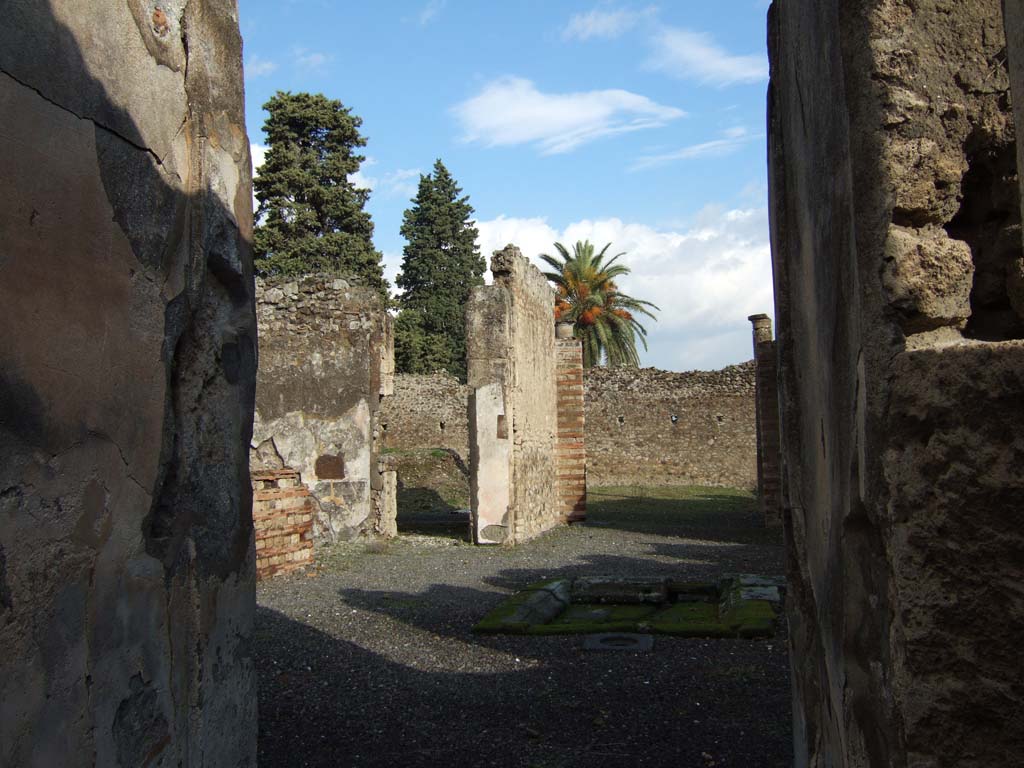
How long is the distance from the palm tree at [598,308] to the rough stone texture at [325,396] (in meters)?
18.9

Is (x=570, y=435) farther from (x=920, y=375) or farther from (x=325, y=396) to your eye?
(x=920, y=375)


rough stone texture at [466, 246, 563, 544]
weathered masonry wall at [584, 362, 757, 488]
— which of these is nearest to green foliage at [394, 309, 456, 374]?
weathered masonry wall at [584, 362, 757, 488]

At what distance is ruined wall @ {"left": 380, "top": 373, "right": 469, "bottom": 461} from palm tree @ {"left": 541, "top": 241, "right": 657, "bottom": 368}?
7503 millimetres

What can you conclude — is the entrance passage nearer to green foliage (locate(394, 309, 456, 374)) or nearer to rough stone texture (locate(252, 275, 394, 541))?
rough stone texture (locate(252, 275, 394, 541))

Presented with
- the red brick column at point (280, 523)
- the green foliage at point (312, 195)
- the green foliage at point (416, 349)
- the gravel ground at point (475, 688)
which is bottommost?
the gravel ground at point (475, 688)

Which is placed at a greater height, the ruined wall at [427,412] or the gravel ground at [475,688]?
the ruined wall at [427,412]

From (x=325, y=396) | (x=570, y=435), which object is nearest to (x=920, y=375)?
(x=325, y=396)

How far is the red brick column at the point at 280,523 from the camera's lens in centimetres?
822

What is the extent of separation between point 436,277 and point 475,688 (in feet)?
86.8

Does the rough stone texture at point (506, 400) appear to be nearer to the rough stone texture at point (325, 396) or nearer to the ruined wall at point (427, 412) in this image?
the rough stone texture at point (325, 396)

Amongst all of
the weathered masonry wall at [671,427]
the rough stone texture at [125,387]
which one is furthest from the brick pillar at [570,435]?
the rough stone texture at [125,387]

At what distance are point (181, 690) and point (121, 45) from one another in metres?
1.78

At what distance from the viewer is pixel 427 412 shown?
23016 millimetres

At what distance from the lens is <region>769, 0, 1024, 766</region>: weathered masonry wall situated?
4.23 ft
